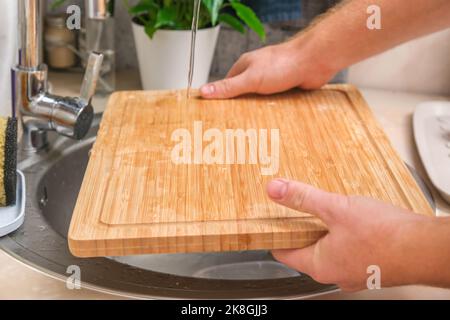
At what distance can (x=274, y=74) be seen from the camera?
41.5 inches

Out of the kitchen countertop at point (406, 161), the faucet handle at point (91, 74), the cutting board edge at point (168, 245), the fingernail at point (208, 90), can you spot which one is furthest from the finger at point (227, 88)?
the cutting board edge at point (168, 245)

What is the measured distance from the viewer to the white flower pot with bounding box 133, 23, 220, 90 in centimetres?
119

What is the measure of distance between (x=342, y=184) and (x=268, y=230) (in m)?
0.14

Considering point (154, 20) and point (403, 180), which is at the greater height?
point (154, 20)

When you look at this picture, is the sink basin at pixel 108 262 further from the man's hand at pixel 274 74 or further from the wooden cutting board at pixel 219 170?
the man's hand at pixel 274 74

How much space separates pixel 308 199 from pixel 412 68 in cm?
70

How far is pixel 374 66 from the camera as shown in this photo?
1.33 metres

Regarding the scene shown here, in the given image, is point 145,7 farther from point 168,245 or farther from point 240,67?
point 168,245

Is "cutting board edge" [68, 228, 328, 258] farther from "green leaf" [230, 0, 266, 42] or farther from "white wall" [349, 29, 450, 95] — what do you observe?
"white wall" [349, 29, 450, 95]

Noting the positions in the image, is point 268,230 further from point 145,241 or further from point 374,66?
point 374,66

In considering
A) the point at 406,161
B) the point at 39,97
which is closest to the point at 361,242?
the point at 406,161

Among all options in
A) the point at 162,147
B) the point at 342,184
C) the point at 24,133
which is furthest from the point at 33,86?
the point at 342,184

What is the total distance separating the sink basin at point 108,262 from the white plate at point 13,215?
0.04ft

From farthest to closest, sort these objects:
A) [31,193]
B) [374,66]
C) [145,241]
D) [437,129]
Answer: [374,66] < [437,129] < [31,193] < [145,241]
